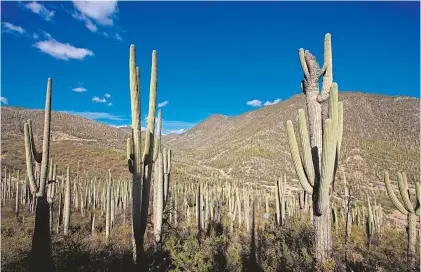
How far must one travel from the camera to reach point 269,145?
6206 centimetres

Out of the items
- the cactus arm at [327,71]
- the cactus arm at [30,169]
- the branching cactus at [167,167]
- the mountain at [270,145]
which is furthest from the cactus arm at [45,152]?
the mountain at [270,145]

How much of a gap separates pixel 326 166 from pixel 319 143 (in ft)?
2.23

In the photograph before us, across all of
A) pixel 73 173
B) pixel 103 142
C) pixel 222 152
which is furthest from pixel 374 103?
pixel 73 173

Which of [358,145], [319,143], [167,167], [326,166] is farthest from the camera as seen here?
[358,145]

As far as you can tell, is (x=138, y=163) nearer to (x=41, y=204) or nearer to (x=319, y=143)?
(x=41, y=204)

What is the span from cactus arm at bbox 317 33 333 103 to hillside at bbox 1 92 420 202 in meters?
35.2

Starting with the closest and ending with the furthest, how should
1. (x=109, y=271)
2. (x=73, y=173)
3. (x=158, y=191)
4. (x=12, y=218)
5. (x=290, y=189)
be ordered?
(x=109, y=271), (x=158, y=191), (x=12, y=218), (x=73, y=173), (x=290, y=189)

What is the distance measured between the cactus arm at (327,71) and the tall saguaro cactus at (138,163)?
11.9 feet

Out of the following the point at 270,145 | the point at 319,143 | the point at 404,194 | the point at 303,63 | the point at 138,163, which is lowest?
the point at 404,194

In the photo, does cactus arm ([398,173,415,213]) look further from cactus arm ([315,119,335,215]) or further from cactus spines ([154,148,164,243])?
cactus spines ([154,148,164,243])

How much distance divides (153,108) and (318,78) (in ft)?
12.1

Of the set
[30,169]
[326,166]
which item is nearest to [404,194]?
[326,166]

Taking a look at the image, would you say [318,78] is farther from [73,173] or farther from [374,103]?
[374,103]

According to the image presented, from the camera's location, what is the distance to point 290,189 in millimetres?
41250
